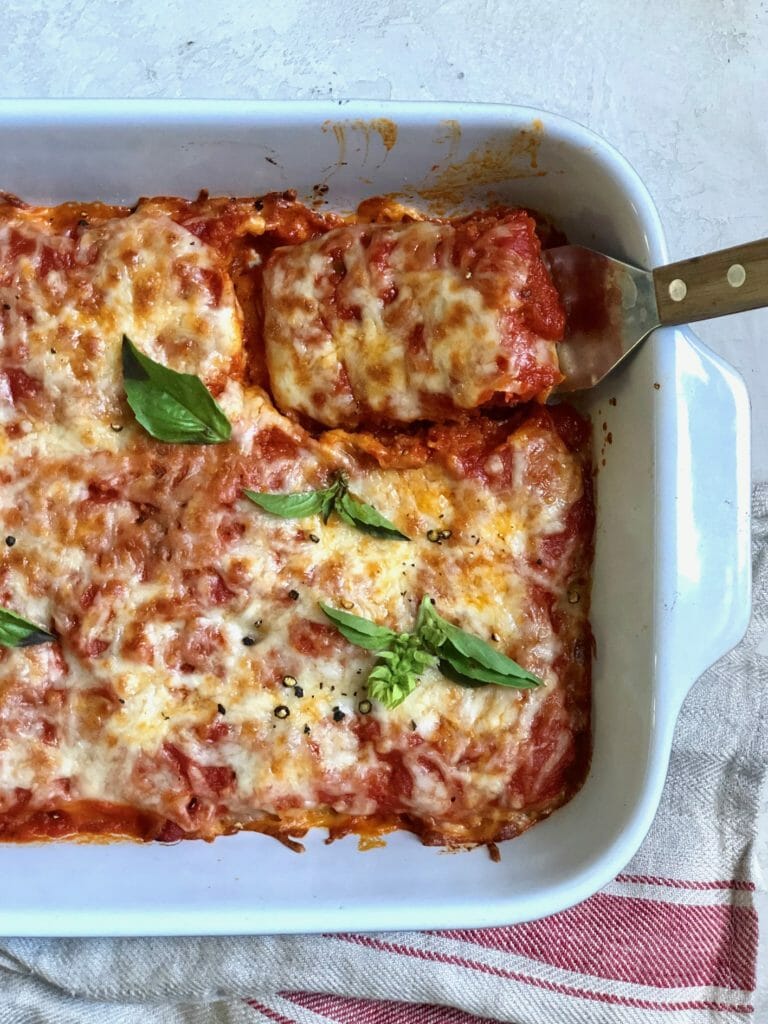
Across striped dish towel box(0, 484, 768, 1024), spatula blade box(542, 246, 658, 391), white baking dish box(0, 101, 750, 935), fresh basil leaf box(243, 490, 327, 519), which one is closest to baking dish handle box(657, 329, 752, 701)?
white baking dish box(0, 101, 750, 935)

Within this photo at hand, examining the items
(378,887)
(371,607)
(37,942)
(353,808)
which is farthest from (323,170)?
(37,942)

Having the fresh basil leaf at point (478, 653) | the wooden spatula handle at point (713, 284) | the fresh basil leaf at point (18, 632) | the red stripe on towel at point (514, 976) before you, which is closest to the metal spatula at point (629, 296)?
the wooden spatula handle at point (713, 284)

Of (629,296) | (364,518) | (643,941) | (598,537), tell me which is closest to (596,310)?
(629,296)

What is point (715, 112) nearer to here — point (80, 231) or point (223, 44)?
point (223, 44)

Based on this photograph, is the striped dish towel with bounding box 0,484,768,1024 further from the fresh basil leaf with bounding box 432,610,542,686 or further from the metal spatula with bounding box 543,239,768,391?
the metal spatula with bounding box 543,239,768,391

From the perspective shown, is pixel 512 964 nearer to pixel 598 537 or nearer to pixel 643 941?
pixel 643 941

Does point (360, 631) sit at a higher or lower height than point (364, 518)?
lower
